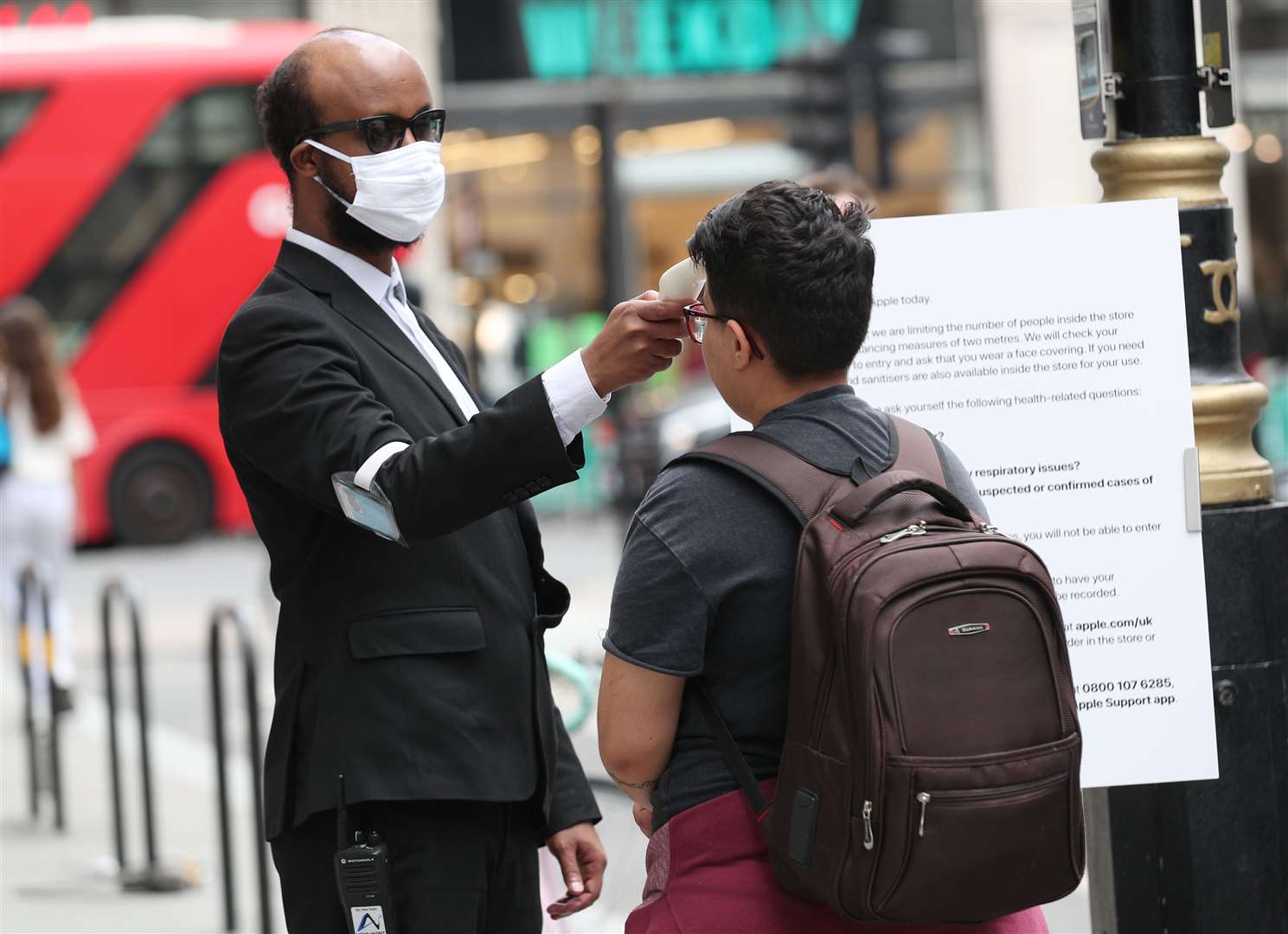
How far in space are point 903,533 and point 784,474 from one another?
0.17 m

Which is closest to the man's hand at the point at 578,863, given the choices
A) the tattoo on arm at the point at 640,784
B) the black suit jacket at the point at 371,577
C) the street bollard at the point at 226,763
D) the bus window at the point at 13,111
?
the black suit jacket at the point at 371,577

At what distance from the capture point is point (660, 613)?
223 centimetres

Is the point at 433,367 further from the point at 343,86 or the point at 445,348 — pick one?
the point at 343,86

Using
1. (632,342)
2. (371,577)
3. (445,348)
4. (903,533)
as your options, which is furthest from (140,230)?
(903,533)

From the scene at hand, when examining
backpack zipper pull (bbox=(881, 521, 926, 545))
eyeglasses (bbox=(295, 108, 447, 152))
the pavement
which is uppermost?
eyeglasses (bbox=(295, 108, 447, 152))

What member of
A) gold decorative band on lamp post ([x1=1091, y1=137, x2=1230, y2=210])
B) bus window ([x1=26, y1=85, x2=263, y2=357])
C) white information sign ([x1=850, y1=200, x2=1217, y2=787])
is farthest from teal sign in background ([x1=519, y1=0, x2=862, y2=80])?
white information sign ([x1=850, y1=200, x2=1217, y2=787])

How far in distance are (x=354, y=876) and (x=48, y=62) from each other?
15697 mm

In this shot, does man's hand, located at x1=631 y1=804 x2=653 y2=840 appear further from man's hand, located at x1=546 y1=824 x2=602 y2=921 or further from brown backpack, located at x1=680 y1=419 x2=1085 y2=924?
man's hand, located at x1=546 y1=824 x2=602 y2=921

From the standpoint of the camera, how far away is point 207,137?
17156 millimetres

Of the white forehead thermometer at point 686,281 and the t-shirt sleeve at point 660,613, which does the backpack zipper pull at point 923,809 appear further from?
the white forehead thermometer at point 686,281

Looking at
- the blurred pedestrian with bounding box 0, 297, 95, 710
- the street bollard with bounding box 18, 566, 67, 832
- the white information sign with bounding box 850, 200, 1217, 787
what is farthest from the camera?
the blurred pedestrian with bounding box 0, 297, 95, 710

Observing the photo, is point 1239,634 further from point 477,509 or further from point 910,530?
point 477,509

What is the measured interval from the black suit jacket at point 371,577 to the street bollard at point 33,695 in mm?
4814

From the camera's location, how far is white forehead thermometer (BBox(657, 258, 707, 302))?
7.66 ft
